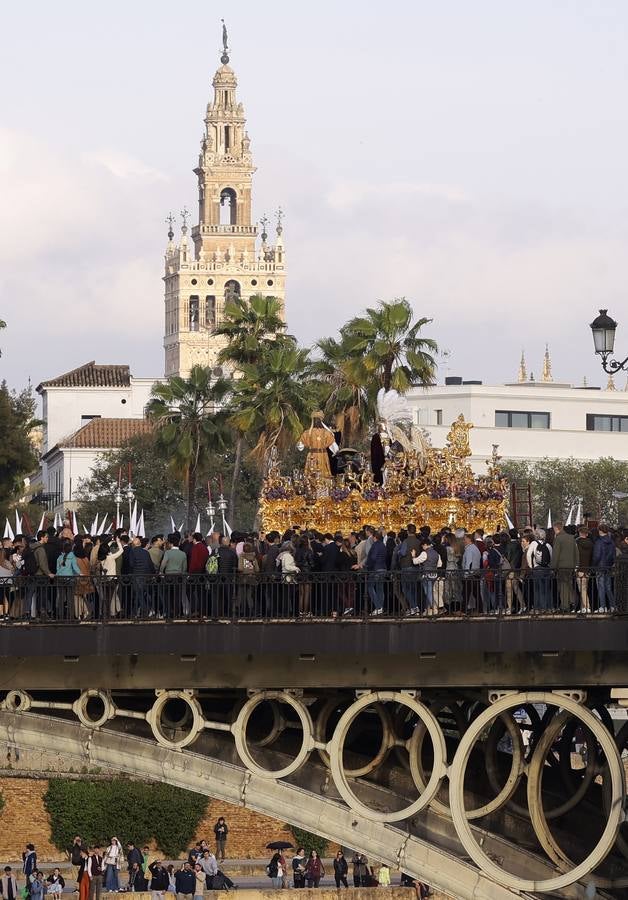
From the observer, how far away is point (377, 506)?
40062 mm

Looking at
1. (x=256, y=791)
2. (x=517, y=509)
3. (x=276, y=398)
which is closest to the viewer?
(x=256, y=791)

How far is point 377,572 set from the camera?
112ft

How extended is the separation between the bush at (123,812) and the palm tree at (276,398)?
12785 mm

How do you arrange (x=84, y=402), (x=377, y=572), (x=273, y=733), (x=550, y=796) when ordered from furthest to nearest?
(x=84, y=402), (x=550, y=796), (x=273, y=733), (x=377, y=572)

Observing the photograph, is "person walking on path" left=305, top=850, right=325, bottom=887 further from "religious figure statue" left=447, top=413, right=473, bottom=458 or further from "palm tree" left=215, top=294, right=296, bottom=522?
"religious figure statue" left=447, top=413, right=473, bottom=458

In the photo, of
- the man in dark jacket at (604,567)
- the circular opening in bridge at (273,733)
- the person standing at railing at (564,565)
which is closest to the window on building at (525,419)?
the circular opening in bridge at (273,733)

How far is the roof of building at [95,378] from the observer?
182 m

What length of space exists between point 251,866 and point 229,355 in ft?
52.5

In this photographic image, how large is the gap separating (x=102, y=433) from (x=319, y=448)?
128 metres

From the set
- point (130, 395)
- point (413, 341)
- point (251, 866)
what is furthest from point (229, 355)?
point (130, 395)

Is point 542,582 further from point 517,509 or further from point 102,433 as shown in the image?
point 102,433

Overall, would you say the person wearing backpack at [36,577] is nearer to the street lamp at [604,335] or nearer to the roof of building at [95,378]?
the street lamp at [604,335]

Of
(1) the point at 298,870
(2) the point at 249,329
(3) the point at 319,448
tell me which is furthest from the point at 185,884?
(3) the point at 319,448

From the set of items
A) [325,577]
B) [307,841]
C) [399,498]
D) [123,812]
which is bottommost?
[307,841]
